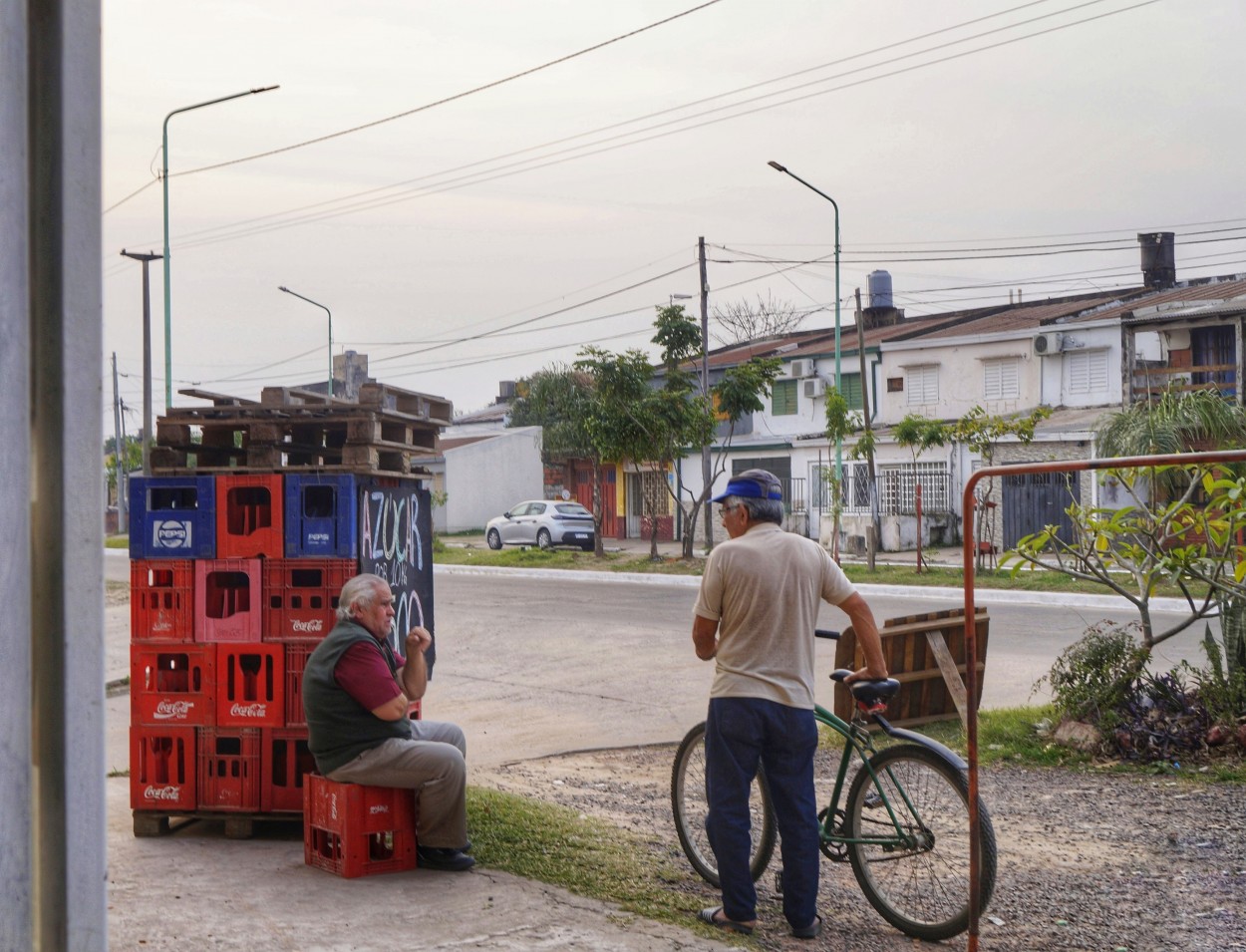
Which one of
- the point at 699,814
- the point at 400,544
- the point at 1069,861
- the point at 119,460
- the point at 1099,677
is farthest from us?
the point at 119,460

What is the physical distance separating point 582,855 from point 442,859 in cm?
68

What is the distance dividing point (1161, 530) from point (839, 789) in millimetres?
4095

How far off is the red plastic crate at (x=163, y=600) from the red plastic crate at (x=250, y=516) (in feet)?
0.75

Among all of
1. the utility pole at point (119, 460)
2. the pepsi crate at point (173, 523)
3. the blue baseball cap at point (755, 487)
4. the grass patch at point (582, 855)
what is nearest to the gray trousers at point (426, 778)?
the grass patch at point (582, 855)

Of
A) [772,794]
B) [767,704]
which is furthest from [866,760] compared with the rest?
[767,704]

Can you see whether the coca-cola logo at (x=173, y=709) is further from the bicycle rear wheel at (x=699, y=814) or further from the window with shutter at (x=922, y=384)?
the window with shutter at (x=922, y=384)

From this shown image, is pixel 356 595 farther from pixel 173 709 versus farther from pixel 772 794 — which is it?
pixel 772 794

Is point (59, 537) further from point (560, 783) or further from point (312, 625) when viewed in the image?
point (560, 783)

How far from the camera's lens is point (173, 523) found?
21.7ft

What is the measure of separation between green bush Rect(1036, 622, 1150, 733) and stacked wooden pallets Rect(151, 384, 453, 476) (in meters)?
4.73

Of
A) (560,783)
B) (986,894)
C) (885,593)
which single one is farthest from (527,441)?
(986,894)

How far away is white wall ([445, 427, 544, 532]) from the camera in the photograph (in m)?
54.0

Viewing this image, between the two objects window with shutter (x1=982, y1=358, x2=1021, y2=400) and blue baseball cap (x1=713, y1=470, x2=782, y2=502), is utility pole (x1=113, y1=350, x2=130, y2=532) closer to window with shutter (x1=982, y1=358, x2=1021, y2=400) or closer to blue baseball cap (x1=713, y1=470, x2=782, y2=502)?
window with shutter (x1=982, y1=358, x2=1021, y2=400)

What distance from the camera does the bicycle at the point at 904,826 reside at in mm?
5176
